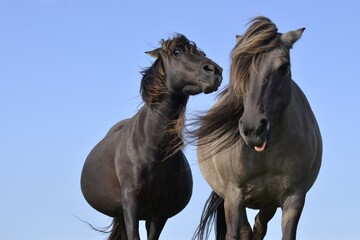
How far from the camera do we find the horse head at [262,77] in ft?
20.9

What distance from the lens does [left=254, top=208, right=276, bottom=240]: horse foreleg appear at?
8.51 m

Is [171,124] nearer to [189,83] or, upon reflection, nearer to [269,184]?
[189,83]

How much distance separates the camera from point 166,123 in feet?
28.0

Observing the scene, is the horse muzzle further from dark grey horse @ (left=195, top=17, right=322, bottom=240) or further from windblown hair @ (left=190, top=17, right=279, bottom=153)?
windblown hair @ (left=190, top=17, right=279, bottom=153)

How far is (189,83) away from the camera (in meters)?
8.16

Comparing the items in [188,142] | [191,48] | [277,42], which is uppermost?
[191,48]

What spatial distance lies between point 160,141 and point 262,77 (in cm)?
225

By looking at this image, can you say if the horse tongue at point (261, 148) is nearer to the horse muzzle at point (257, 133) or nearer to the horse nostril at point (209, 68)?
the horse muzzle at point (257, 133)

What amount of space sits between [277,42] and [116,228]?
15.3 feet

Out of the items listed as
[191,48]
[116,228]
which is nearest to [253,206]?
[191,48]

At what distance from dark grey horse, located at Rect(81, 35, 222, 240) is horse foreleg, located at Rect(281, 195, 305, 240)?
1.40 metres

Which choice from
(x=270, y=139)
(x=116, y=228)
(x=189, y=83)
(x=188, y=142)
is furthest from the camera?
(x=116, y=228)

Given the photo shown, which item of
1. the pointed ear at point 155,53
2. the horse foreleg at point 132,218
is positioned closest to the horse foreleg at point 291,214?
the horse foreleg at point 132,218

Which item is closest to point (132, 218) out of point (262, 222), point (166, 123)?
point (166, 123)
